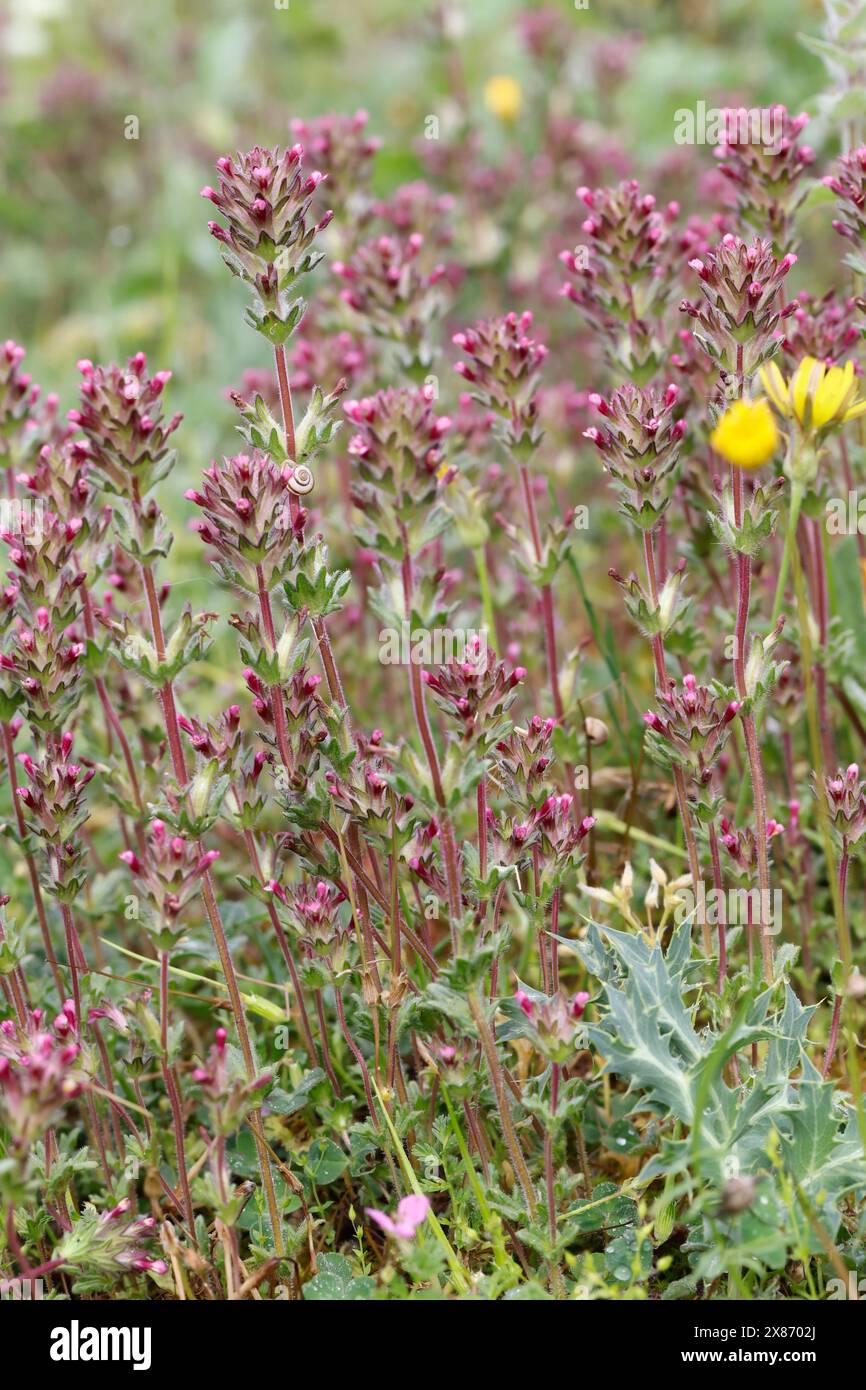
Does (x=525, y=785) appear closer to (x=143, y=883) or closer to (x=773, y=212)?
(x=143, y=883)

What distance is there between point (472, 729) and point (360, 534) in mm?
458

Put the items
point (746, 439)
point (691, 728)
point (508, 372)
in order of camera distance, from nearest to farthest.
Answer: point (746, 439) → point (691, 728) → point (508, 372)

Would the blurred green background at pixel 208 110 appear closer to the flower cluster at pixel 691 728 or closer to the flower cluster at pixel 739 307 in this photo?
the flower cluster at pixel 739 307

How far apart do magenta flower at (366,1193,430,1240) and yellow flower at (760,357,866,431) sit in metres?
1.71

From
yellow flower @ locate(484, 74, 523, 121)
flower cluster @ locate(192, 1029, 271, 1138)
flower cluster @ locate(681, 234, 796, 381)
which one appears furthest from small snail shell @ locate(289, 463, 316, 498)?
yellow flower @ locate(484, 74, 523, 121)

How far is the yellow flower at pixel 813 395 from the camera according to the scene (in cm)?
266

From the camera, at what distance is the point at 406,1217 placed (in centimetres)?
261

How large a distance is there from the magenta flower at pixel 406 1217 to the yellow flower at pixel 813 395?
67.2 inches

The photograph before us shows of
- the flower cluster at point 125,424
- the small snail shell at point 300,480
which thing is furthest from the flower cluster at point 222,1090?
the flower cluster at point 125,424

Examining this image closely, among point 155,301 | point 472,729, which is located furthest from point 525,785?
point 155,301

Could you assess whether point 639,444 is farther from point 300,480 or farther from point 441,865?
point 441,865

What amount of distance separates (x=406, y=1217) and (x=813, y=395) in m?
1.80

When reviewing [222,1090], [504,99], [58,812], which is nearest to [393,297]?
[58,812]
